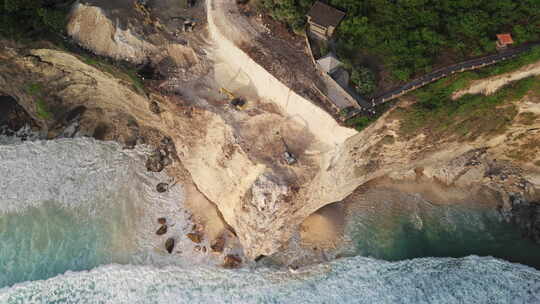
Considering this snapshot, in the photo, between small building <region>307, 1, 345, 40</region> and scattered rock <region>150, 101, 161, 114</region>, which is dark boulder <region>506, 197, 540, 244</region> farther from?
scattered rock <region>150, 101, 161, 114</region>

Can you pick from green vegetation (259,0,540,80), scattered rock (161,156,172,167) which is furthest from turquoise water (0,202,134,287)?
green vegetation (259,0,540,80)

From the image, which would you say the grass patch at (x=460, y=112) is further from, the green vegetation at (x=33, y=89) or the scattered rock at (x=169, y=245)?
the green vegetation at (x=33, y=89)

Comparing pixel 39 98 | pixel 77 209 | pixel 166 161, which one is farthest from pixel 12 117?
pixel 166 161

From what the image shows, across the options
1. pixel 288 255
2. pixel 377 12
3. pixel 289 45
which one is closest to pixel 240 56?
pixel 289 45

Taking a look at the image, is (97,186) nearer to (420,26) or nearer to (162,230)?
(162,230)

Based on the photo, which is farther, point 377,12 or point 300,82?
point 377,12

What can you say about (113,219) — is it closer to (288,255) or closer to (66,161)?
(66,161)
